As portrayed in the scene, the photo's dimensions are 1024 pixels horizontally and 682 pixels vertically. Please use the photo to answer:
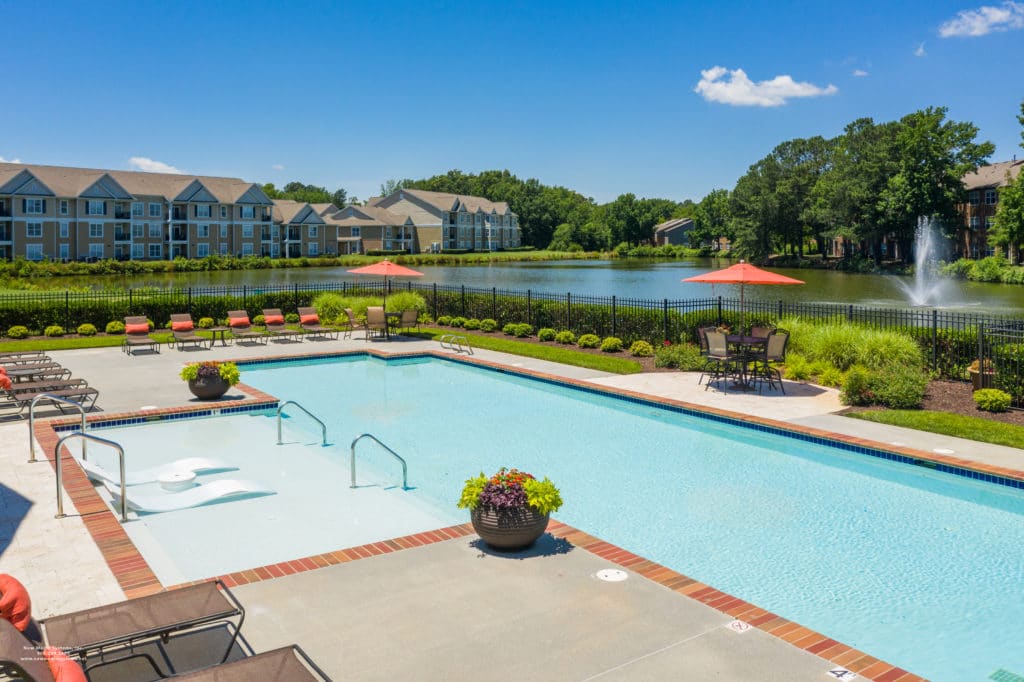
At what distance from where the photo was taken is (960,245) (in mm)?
76875

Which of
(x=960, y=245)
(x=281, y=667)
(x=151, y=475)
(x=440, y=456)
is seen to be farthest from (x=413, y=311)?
(x=960, y=245)

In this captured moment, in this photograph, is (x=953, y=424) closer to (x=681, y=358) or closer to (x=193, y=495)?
(x=681, y=358)

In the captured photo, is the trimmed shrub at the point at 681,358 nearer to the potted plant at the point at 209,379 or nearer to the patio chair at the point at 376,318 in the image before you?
the patio chair at the point at 376,318

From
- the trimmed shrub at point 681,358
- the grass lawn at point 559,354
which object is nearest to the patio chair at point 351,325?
the grass lawn at point 559,354

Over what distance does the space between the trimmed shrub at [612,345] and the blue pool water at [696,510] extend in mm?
5751

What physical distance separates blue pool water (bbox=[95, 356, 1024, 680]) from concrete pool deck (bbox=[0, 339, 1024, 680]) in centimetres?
102

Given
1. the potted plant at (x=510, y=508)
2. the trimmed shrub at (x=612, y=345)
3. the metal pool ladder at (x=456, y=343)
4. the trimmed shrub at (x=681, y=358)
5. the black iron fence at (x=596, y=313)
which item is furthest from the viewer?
the metal pool ladder at (x=456, y=343)

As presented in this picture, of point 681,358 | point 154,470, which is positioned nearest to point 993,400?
point 681,358

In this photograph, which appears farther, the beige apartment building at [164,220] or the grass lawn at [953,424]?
the beige apartment building at [164,220]

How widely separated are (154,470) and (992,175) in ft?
276

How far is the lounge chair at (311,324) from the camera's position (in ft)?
81.5

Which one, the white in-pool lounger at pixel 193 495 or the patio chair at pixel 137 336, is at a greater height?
the patio chair at pixel 137 336

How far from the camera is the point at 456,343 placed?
2314 cm

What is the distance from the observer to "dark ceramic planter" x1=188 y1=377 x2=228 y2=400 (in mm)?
14328
